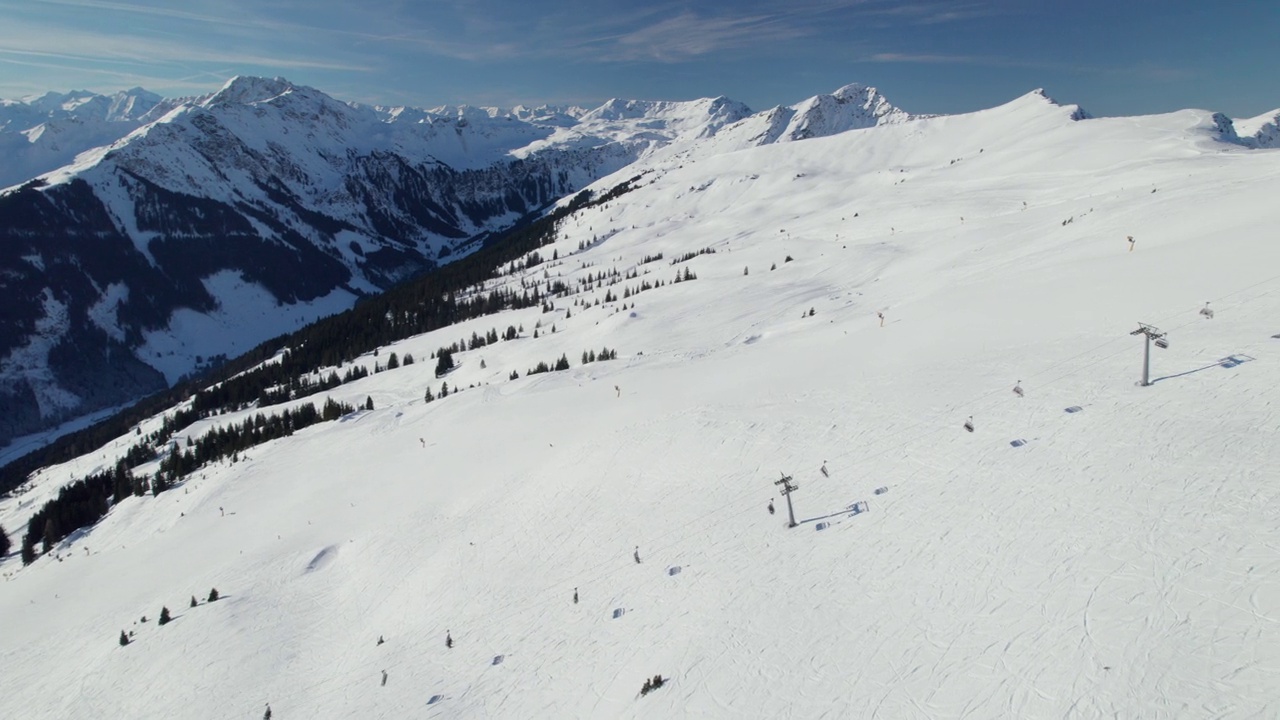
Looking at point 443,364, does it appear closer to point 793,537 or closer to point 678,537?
point 678,537

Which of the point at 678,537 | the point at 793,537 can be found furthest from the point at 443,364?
the point at 793,537

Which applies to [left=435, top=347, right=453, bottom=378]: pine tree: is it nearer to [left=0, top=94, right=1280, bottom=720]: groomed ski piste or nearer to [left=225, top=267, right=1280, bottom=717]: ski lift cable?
[left=0, top=94, right=1280, bottom=720]: groomed ski piste

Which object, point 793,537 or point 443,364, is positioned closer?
point 793,537

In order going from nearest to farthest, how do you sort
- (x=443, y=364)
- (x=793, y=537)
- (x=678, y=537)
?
(x=793, y=537), (x=678, y=537), (x=443, y=364)

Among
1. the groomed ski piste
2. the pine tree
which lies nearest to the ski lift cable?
the groomed ski piste

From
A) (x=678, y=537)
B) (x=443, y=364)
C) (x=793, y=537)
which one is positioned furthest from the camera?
(x=443, y=364)

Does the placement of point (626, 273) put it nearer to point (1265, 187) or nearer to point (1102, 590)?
point (1265, 187)

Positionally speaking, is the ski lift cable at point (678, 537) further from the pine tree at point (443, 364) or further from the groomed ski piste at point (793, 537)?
the pine tree at point (443, 364)

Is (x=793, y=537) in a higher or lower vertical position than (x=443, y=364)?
higher

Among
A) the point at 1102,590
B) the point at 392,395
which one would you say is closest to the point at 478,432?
the point at 1102,590

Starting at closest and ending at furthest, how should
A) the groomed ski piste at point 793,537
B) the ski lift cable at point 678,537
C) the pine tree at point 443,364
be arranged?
the groomed ski piste at point 793,537 → the ski lift cable at point 678,537 → the pine tree at point 443,364

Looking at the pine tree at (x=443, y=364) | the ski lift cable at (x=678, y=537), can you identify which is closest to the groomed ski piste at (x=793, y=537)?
the ski lift cable at (x=678, y=537)
